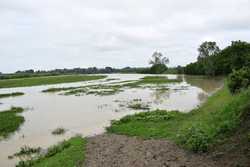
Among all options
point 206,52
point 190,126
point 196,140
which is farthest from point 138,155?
point 206,52

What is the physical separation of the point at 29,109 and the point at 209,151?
74.6 ft

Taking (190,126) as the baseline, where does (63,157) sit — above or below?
below

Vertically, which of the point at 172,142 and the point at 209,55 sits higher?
the point at 209,55

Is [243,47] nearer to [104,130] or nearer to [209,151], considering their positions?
[104,130]

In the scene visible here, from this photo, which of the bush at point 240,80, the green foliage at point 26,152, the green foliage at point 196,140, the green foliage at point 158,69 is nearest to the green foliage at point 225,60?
the bush at point 240,80

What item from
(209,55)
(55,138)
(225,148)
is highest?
(209,55)

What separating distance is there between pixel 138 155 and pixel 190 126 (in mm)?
4186

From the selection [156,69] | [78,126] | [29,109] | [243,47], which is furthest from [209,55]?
[78,126]

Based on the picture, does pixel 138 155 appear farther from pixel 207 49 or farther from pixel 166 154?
pixel 207 49

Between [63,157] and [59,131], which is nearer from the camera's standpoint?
[63,157]

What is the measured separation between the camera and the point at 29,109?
28500 mm

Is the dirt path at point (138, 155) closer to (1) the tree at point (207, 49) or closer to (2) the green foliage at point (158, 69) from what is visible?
(1) the tree at point (207, 49)

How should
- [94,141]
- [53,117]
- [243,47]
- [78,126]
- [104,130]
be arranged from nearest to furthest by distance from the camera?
[94,141], [104,130], [78,126], [53,117], [243,47]

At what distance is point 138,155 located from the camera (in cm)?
1035
